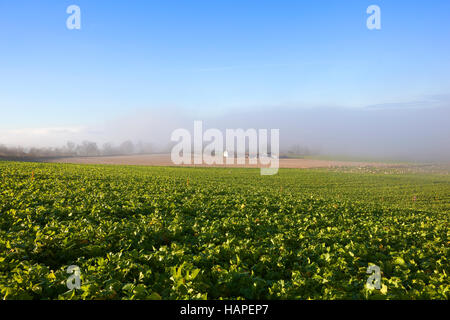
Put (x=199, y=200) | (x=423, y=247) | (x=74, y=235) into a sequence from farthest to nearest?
1. (x=199, y=200)
2. (x=423, y=247)
3. (x=74, y=235)

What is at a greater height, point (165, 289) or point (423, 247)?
point (165, 289)

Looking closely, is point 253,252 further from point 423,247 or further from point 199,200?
point 199,200

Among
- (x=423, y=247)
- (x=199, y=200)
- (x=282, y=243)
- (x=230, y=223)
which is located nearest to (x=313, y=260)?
(x=282, y=243)

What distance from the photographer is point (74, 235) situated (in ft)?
24.4

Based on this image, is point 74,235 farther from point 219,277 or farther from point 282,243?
point 282,243
